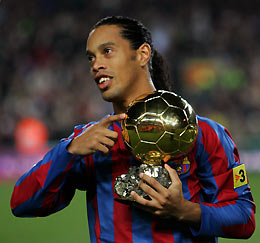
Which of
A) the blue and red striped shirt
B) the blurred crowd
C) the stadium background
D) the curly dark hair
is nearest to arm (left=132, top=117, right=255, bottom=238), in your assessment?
the blue and red striped shirt

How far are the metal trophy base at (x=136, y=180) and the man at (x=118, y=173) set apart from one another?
0.10 meters

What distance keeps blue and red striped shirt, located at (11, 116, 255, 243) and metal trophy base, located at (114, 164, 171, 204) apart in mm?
221

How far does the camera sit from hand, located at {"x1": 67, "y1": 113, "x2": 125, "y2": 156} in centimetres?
149

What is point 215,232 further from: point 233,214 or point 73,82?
point 73,82

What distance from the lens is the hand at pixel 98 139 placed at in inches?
58.8

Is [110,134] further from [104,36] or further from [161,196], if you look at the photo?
[104,36]

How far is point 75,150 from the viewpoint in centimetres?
156

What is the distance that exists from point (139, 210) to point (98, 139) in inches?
13.6

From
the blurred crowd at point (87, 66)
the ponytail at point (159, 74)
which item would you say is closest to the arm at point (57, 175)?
the ponytail at point (159, 74)

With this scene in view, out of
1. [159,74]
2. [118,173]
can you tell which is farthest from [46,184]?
[159,74]

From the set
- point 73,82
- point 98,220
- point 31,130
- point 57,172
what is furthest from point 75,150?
point 73,82

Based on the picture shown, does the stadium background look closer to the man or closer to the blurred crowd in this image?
the blurred crowd

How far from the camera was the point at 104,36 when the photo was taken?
1773 millimetres

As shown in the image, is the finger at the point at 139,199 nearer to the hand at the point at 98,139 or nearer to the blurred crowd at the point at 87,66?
the hand at the point at 98,139
